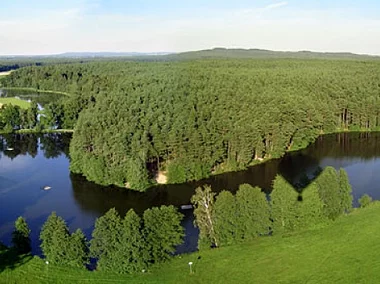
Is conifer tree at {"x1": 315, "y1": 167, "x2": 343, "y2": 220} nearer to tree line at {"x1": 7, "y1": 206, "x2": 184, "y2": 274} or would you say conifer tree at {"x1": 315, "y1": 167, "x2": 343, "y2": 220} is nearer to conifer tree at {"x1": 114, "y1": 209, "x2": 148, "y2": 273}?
tree line at {"x1": 7, "y1": 206, "x2": 184, "y2": 274}

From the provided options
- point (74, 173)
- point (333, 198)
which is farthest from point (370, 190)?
point (74, 173)

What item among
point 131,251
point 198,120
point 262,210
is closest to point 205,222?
point 262,210

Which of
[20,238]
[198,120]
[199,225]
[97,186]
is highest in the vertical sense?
[198,120]

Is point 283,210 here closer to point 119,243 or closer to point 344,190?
point 344,190

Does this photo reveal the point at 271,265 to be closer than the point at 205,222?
Yes

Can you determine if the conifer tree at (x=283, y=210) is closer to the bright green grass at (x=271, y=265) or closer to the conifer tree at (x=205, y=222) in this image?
the bright green grass at (x=271, y=265)

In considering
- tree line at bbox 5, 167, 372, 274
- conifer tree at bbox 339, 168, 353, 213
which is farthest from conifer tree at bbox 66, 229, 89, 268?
conifer tree at bbox 339, 168, 353, 213

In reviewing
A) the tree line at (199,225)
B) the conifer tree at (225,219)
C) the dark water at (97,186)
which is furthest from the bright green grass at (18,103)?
the conifer tree at (225,219)

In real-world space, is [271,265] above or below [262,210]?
below
